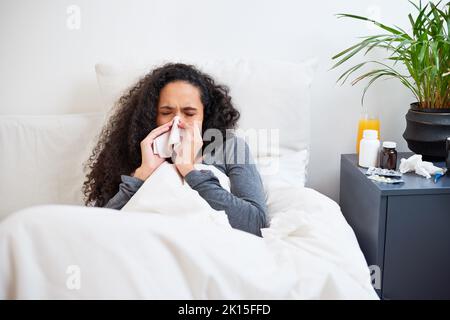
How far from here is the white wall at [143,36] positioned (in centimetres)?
178

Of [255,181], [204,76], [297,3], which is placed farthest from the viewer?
[297,3]

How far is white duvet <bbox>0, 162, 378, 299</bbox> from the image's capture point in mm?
884

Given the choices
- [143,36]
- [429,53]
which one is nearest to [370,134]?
[429,53]

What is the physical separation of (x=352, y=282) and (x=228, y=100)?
779mm

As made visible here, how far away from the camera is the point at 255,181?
140 cm

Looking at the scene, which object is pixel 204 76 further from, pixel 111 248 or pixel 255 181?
pixel 111 248

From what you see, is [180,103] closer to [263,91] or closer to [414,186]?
[263,91]

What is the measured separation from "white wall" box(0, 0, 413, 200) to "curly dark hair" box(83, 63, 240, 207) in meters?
0.29

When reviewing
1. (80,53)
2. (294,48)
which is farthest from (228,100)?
(80,53)

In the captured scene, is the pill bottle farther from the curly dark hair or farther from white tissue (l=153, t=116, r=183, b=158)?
white tissue (l=153, t=116, r=183, b=158)

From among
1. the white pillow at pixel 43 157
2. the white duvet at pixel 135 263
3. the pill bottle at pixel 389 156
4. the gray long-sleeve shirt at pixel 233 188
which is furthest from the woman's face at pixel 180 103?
the pill bottle at pixel 389 156
